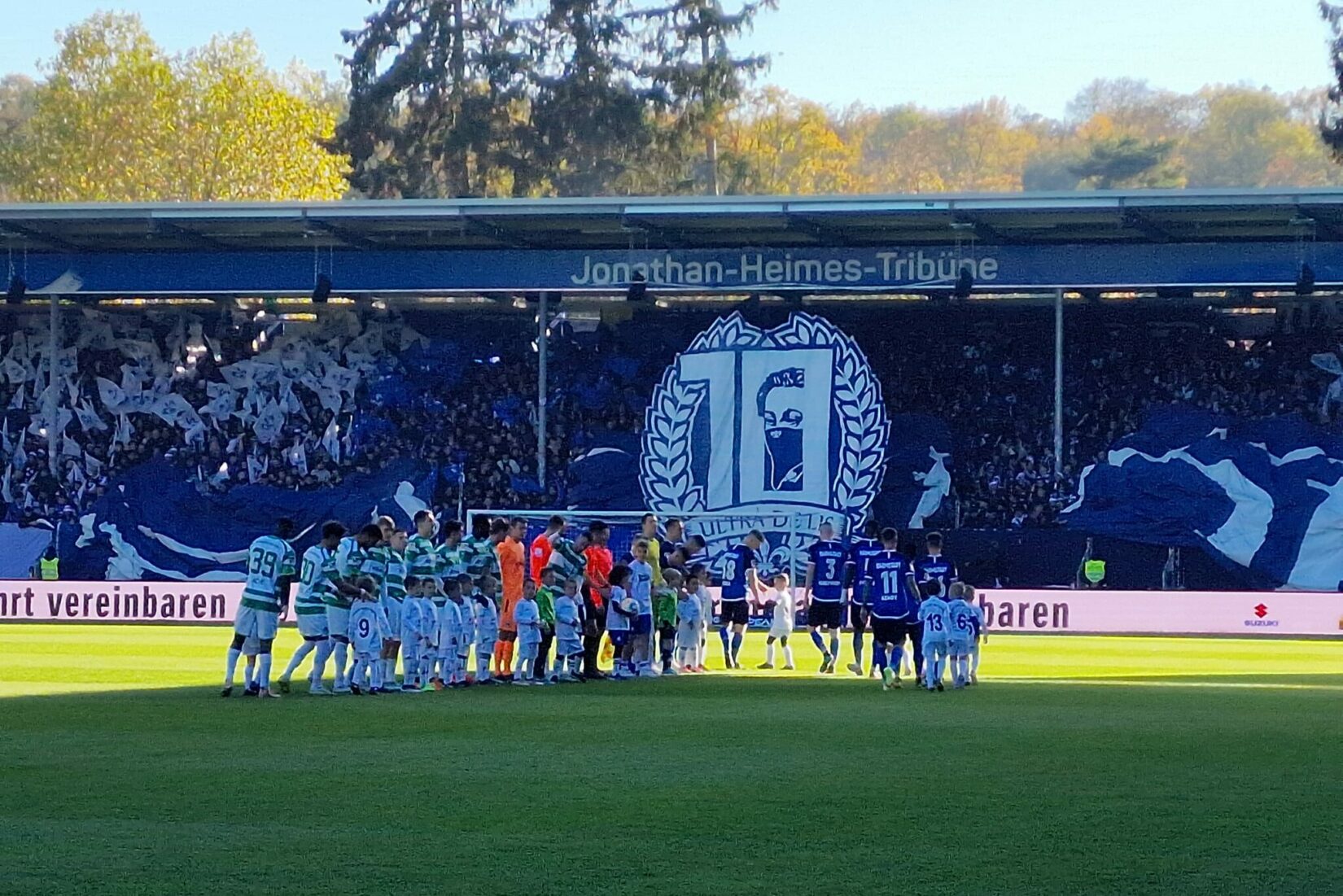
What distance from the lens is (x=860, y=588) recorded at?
22.4 meters

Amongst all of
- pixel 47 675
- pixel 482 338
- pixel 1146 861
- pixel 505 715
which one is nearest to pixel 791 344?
pixel 482 338

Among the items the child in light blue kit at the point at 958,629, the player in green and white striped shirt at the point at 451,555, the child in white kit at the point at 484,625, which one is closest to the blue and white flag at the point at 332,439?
the child in white kit at the point at 484,625

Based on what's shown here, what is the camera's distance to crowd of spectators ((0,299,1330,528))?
39.4 metres

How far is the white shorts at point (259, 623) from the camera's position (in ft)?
60.0

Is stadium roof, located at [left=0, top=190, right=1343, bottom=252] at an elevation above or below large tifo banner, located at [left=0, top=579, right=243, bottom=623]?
above

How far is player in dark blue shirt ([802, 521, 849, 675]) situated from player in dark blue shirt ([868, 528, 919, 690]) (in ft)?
7.45

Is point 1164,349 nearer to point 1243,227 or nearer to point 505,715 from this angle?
point 1243,227

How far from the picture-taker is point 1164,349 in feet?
132

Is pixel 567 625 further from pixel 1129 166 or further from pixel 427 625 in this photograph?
pixel 1129 166

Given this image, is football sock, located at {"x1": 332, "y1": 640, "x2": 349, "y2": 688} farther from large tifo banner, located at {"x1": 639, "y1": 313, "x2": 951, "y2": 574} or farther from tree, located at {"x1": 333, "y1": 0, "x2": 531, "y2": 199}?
tree, located at {"x1": 333, "y1": 0, "x2": 531, "y2": 199}

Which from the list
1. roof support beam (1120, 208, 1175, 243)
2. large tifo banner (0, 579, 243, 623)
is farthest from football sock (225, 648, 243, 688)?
roof support beam (1120, 208, 1175, 243)

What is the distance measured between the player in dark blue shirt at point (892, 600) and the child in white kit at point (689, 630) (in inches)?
121

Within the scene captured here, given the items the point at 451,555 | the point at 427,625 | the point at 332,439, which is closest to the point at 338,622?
the point at 427,625

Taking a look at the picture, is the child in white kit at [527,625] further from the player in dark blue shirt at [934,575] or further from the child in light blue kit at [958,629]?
the child in light blue kit at [958,629]
